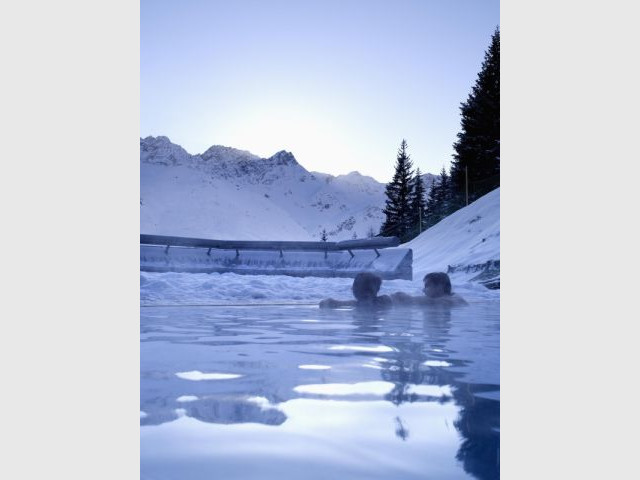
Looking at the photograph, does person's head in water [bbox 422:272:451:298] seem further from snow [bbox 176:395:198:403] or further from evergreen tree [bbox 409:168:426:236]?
evergreen tree [bbox 409:168:426:236]

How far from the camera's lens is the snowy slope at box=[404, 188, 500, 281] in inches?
268

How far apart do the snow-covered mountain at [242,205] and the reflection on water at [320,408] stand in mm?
9860

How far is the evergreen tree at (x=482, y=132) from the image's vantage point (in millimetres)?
5617

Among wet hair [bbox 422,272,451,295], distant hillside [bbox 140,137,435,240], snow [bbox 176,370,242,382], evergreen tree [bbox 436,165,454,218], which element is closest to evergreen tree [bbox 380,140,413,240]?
evergreen tree [bbox 436,165,454,218]

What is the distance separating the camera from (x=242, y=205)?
90.2ft

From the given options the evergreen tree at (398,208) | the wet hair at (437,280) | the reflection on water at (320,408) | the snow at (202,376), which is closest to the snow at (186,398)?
the reflection on water at (320,408)

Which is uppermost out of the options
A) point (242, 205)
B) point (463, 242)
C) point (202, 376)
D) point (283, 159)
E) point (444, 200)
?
point (283, 159)

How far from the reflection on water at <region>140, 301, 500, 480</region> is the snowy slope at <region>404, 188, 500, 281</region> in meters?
5.08

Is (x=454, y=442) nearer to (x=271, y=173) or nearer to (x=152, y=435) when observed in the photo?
(x=152, y=435)

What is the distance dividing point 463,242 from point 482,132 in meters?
2.32

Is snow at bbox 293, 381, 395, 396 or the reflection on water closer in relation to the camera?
the reflection on water

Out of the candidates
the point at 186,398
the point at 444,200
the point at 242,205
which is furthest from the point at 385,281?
the point at 242,205

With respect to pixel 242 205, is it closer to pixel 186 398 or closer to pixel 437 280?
pixel 437 280
